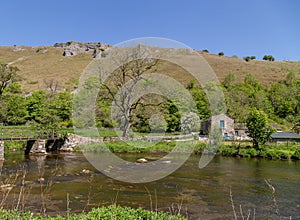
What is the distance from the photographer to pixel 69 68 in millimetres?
123688

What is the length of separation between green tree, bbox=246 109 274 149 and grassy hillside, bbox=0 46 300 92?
6515 cm

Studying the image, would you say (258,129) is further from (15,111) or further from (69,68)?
(69,68)

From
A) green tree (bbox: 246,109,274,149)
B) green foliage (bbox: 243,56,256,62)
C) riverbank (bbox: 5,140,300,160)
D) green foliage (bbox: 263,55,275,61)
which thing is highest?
green foliage (bbox: 263,55,275,61)

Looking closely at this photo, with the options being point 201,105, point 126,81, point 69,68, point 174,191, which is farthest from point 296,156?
point 69,68

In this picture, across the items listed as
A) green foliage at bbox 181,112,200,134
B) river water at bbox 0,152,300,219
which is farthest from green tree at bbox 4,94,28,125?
river water at bbox 0,152,300,219

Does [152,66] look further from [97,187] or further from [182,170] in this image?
[97,187]

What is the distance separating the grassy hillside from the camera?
4092 inches

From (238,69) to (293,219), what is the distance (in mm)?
113385

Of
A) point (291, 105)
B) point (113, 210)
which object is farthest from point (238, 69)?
point (113, 210)

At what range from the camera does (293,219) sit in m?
12.6

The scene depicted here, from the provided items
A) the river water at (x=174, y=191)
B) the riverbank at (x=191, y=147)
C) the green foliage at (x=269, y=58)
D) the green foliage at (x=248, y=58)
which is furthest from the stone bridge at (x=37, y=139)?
the green foliage at (x=269, y=58)

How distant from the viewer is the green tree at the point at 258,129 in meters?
36.1

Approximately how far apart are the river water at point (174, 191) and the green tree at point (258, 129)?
386 inches

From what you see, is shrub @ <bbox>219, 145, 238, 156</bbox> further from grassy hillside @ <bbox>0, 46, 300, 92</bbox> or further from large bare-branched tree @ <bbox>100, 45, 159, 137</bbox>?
grassy hillside @ <bbox>0, 46, 300, 92</bbox>
